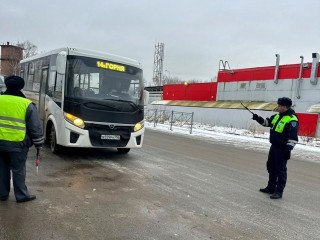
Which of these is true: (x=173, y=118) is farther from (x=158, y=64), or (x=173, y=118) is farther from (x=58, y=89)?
(x=158, y=64)

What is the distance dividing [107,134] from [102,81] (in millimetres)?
1353

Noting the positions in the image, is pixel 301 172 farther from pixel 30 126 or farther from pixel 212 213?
pixel 30 126

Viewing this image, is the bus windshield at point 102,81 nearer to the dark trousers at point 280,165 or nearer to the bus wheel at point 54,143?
the bus wheel at point 54,143

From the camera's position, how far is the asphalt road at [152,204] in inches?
175

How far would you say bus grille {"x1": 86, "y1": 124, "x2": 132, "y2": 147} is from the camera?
338 inches

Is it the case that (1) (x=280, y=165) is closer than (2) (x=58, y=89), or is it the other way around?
(1) (x=280, y=165)

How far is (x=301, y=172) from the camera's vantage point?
1000 cm

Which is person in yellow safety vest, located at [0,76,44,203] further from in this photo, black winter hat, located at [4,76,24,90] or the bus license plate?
the bus license plate

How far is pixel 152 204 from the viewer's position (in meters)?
5.58

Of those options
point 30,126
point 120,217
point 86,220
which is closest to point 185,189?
point 120,217

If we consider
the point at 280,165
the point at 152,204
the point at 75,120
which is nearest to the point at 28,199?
the point at 152,204

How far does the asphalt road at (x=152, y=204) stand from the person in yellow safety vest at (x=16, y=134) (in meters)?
0.30

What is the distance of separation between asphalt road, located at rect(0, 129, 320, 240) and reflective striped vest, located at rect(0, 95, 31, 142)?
38.2 inches

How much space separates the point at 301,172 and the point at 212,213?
5628 mm
